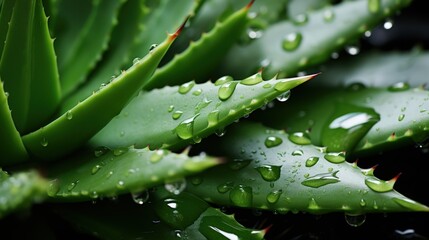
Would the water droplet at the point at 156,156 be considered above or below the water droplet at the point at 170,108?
above

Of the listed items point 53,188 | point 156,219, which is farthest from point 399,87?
point 53,188


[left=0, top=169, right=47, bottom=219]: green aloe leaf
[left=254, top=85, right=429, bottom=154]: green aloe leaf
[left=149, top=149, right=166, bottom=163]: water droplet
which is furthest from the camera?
[left=254, top=85, right=429, bottom=154]: green aloe leaf

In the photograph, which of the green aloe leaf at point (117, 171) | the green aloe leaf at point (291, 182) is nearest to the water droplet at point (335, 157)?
the green aloe leaf at point (291, 182)

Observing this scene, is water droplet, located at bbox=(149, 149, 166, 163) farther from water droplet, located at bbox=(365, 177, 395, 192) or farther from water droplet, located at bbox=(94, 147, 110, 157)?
water droplet, located at bbox=(365, 177, 395, 192)

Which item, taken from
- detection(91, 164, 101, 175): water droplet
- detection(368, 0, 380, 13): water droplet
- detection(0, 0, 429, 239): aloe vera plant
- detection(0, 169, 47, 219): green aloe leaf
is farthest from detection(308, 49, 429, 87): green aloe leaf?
detection(0, 169, 47, 219): green aloe leaf

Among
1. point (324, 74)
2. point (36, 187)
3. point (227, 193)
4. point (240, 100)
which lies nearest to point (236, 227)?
point (227, 193)

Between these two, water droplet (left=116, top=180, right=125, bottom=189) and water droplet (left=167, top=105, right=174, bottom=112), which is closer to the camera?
water droplet (left=116, top=180, right=125, bottom=189)

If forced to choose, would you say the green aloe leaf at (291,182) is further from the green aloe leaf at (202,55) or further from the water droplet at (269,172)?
the green aloe leaf at (202,55)
